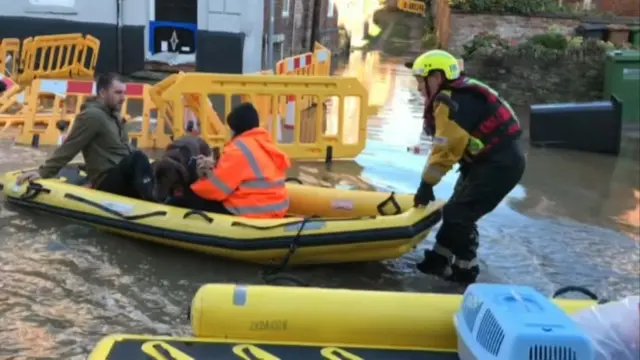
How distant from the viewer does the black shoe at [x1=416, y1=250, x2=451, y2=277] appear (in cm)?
636

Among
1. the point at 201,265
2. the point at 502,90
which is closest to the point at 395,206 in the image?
the point at 201,265

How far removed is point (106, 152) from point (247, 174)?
143cm

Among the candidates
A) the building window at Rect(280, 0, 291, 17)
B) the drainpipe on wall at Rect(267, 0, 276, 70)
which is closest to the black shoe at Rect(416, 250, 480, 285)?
the drainpipe on wall at Rect(267, 0, 276, 70)

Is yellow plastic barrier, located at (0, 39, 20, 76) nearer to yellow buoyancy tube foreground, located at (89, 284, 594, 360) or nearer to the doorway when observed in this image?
the doorway

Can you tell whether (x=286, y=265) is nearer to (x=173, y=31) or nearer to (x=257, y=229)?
(x=257, y=229)

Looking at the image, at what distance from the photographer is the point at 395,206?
22.2 ft

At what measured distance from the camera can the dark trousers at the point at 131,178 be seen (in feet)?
21.6

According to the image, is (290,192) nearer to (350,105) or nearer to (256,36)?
(350,105)

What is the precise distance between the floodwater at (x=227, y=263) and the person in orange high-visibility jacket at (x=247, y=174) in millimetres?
453

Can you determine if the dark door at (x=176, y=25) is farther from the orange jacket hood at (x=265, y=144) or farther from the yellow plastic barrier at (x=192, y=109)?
the orange jacket hood at (x=265, y=144)

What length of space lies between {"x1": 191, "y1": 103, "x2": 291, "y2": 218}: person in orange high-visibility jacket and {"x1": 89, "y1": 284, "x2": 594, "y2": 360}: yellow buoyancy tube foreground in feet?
6.16

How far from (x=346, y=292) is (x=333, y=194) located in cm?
263

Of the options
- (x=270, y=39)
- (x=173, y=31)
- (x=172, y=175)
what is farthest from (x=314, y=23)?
(x=172, y=175)

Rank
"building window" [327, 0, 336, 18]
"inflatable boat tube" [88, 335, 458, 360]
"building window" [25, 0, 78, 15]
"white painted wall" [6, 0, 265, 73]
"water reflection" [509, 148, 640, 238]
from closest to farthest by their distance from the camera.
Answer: "inflatable boat tube" [88, 335, 458, 360] < "water reflection" [509, 148, 640, 238] < "white painted wall" [6, 0, 265, 73] < "building window" [25, 0, 78, 15] < "building window" [327, 0, 336, 18]
